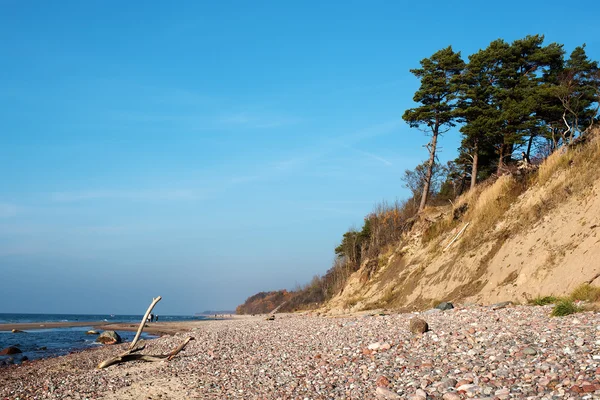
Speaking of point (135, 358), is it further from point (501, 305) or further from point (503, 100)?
point (503, 100)


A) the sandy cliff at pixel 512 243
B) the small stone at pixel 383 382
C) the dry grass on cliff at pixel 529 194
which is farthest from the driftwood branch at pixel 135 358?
the dry grass on cliff at pixel 529 194

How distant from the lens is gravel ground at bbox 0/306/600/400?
22.7 ft

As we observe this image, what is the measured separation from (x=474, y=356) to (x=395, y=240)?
27.3m

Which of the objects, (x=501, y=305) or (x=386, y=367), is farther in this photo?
(x=501, y=305)

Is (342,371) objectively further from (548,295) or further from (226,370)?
(548,295)

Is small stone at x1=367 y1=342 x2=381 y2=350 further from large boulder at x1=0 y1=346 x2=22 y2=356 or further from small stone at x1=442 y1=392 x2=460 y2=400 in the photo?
large boulder at x1=0 y1=346 x2=22 y2=356

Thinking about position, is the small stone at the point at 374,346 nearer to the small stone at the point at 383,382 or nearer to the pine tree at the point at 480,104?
the small stone at the point at 383,382

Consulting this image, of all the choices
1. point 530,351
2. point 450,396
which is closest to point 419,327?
point 530,351

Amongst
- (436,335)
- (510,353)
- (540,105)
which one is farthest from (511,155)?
(510,353)

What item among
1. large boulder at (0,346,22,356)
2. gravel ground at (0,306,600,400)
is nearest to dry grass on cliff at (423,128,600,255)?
gravel ground at (0,306,600,400)

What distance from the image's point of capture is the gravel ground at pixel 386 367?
6.93m

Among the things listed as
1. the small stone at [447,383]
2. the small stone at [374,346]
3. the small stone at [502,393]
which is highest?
the small stone at [374,346]

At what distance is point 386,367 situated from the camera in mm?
9039

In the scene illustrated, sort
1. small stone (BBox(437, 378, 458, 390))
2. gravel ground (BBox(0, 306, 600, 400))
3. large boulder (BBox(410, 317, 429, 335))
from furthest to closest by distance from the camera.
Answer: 1. large boulder (BBox(410, 317, 429, 335))
2. small stone (BBox(437, 378, 458, 390))
3. gravel ground (BBox(0, 306, 600, 400))
